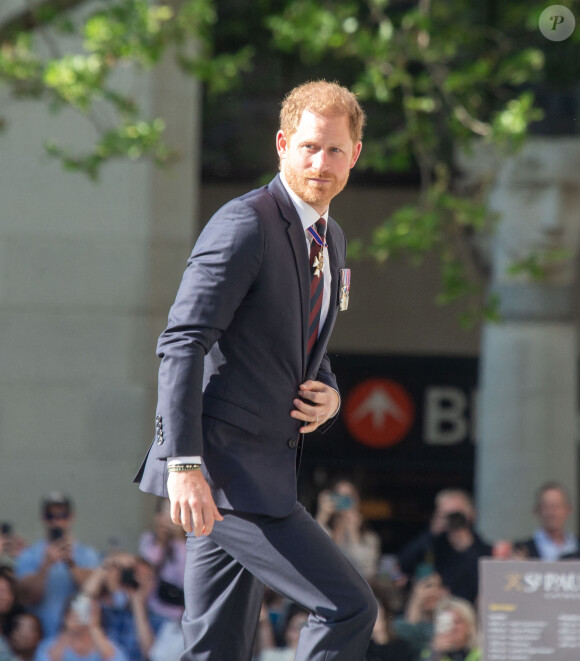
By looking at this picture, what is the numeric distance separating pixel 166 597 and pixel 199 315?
164 inches

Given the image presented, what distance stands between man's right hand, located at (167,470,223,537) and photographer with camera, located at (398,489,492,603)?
13.7 ft

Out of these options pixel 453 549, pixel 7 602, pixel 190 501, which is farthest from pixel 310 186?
pixel 453 549

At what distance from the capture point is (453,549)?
7.25m

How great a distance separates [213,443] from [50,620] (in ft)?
12.8

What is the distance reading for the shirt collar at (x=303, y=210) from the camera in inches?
123

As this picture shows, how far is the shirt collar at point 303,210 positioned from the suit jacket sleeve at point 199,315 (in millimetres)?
175

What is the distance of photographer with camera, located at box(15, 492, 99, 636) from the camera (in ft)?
21.7

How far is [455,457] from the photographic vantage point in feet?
41.1

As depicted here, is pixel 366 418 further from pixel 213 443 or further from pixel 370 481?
pixel 213 443

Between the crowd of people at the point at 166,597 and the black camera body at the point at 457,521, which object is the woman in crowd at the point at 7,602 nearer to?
the crowd of people at the point at 166,597

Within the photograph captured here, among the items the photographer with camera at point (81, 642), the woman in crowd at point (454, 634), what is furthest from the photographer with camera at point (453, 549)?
Answer: the photographer with camera at point (81, 642)

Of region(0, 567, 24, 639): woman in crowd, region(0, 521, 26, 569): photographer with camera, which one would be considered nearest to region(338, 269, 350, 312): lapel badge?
region(0, 567, 24, 639): woman in crowd

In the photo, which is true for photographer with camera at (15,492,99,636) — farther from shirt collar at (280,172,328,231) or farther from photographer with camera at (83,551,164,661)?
shirt collar at (280,172,328,231)

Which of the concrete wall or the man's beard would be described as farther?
the concrete wall
